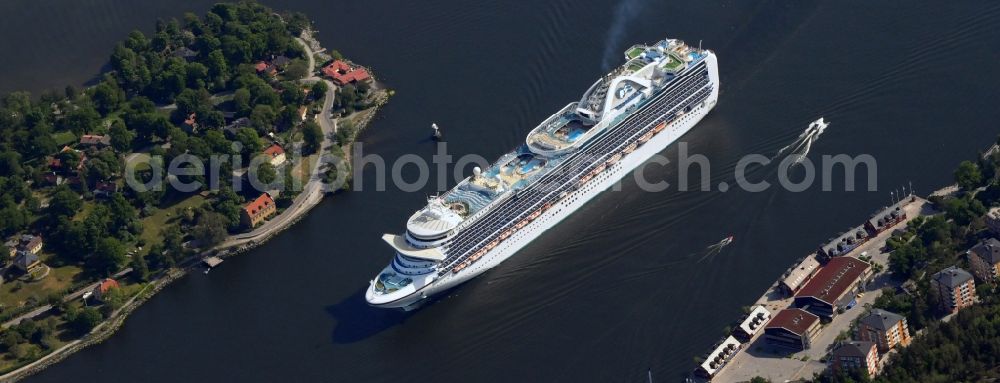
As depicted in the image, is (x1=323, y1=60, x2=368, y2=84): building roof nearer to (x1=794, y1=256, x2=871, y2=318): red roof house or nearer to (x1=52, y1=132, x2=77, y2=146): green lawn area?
(x1=52, y1=132, x2=77, y2=146): green lawn area

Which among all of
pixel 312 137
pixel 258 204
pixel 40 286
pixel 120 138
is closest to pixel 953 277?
pixel 258 204

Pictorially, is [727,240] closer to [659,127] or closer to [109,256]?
[659,127]

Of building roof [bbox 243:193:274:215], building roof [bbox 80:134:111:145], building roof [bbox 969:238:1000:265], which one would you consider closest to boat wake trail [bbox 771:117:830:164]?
building roof [bbox 969:238:1000:265]

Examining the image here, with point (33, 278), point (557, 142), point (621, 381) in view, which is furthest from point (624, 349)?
point (33, 278)

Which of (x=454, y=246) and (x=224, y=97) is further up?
(x=224, y=97)

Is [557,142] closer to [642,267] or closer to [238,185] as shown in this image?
[642,267]

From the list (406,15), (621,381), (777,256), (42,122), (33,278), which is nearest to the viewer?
(621,381)
